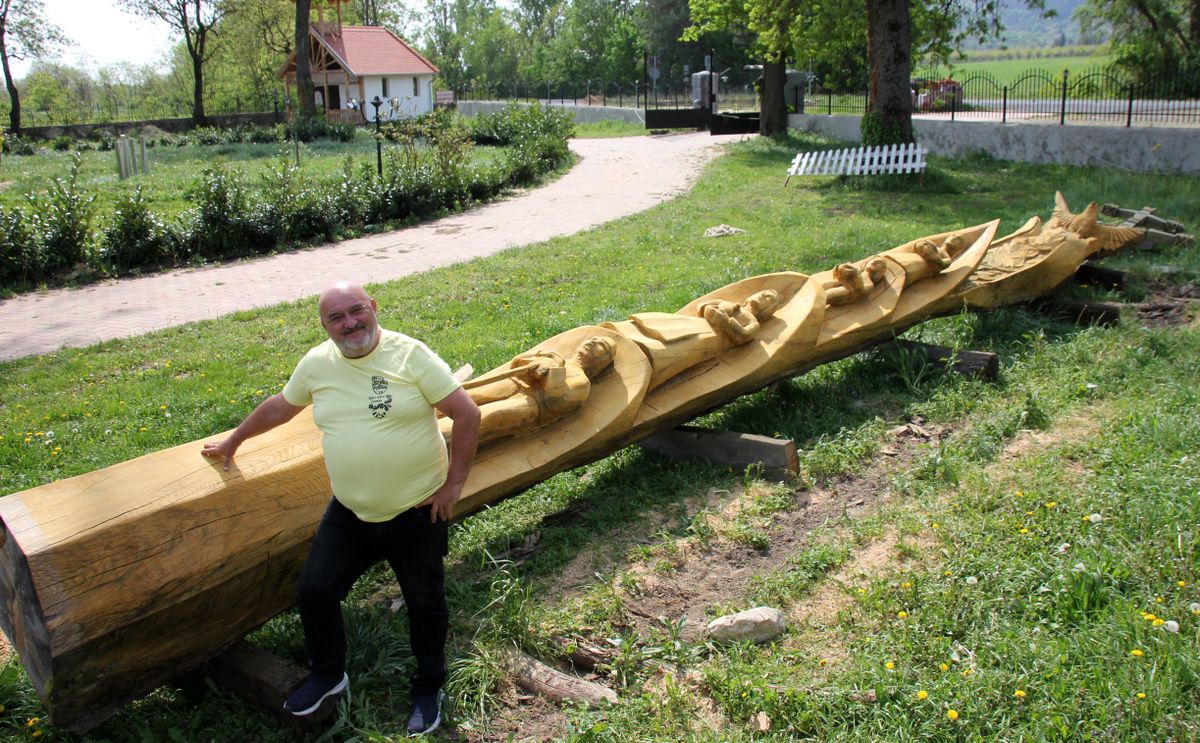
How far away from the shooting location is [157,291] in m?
10.2

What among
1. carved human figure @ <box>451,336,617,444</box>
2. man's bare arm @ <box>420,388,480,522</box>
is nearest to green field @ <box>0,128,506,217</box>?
carved human figure @ <box>451,336,617,444</box>

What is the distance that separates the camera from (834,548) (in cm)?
380

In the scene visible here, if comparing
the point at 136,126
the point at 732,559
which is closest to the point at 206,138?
the point at 136,126

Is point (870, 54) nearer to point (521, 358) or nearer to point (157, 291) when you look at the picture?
point (157, 291)

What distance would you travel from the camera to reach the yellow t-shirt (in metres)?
2.74

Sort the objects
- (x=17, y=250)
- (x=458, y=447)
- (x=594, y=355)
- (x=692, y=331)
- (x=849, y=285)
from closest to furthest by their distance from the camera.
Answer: (x=458, y=447)
(x=594, y=355)
(x=692, y=331)
(x=849, y=285)
(x=17, y=250)

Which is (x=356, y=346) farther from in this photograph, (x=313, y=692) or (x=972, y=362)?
(x=972, y=362)

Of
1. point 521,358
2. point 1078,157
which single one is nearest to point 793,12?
point 1078,157

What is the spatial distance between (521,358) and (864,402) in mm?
2471

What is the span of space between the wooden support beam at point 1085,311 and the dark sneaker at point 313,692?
19.4 feet

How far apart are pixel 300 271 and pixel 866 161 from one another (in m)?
9.44

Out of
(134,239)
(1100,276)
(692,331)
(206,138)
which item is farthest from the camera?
(206,138)

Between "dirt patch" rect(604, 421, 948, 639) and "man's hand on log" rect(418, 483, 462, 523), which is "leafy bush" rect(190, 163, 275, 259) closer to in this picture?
"dirt patch" rect(604, 421, 948, 639)

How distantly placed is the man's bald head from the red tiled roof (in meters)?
46.8
